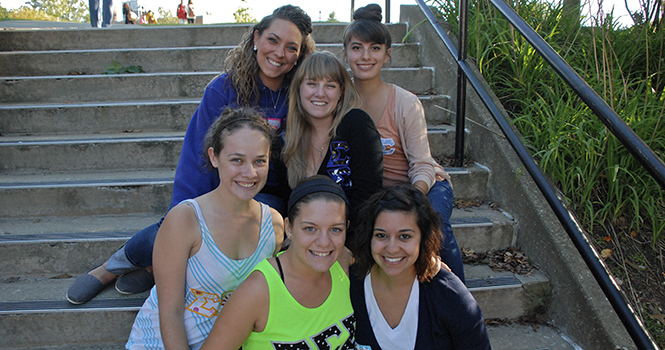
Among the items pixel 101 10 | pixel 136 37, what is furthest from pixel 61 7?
pixel 136 37

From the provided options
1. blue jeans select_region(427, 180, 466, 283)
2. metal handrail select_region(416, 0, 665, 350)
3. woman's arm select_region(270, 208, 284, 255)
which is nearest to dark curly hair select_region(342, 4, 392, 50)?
metal handrail select_region(416, 0, 665, 350)

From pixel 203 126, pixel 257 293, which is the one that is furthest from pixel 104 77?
pixel 257 293

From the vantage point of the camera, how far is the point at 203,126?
6.60 ft

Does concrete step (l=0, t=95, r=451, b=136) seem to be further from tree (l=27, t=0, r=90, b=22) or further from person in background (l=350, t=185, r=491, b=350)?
tree (l=27, t=0, r=90, b=22)

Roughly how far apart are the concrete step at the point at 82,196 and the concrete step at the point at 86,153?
20 cm

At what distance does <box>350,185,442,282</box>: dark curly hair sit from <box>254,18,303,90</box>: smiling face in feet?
3.09

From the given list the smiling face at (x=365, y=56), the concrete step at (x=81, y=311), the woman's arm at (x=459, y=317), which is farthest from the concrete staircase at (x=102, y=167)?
the smiling face at (x=365, y=56)

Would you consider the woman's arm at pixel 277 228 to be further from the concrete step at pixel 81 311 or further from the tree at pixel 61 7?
the tree at pixel 61 7

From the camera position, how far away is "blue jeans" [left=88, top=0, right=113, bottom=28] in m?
8.77

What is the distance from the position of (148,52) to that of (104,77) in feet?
1.58

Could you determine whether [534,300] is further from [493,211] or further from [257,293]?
[257,293]

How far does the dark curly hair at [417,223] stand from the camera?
5.03 ft

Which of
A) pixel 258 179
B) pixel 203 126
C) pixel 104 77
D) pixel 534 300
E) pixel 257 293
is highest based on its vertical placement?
pixel 104 77

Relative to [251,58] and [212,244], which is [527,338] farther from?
[251,58]
